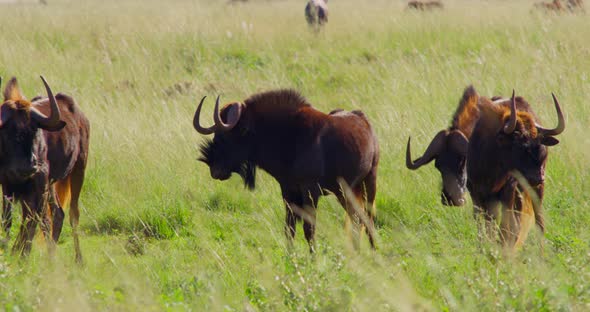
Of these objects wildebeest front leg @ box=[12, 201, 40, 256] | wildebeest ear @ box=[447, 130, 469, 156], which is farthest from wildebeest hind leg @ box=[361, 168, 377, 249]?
wildebeest front leg @ box=[12, 201, 40, 256]

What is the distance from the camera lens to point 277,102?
680cm

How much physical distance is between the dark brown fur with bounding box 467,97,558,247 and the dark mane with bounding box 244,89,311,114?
140cm

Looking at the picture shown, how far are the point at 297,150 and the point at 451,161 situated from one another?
3.75ft

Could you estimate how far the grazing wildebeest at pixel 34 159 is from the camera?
6.03m

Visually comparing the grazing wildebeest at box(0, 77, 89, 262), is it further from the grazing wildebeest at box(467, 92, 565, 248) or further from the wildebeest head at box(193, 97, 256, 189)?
the grazing wildebeest at box(467, 92, 565, 248)

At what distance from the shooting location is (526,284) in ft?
13.4

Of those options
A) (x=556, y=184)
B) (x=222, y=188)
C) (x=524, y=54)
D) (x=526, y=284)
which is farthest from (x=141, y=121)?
(x=526, y=284)

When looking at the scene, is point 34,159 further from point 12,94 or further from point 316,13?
point 316,13

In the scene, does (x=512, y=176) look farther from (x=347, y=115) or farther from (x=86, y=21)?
(x=86, y=21)

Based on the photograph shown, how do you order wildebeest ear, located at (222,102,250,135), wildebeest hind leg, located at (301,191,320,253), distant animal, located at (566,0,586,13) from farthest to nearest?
distant animal, located at (566,0,586,13) < wildebeest ear, located at (222,102,250,135) < wildebeest hind leg, located at (301,191,320,253)

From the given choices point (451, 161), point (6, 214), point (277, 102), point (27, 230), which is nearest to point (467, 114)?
point (451, 161)

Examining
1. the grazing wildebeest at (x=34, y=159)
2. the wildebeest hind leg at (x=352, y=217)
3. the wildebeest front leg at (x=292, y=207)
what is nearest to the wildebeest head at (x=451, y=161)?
the wildebeest hind leg at (x=352, y=217)

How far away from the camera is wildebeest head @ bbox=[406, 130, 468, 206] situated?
6410 mm

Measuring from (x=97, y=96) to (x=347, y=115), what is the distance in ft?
19.3
